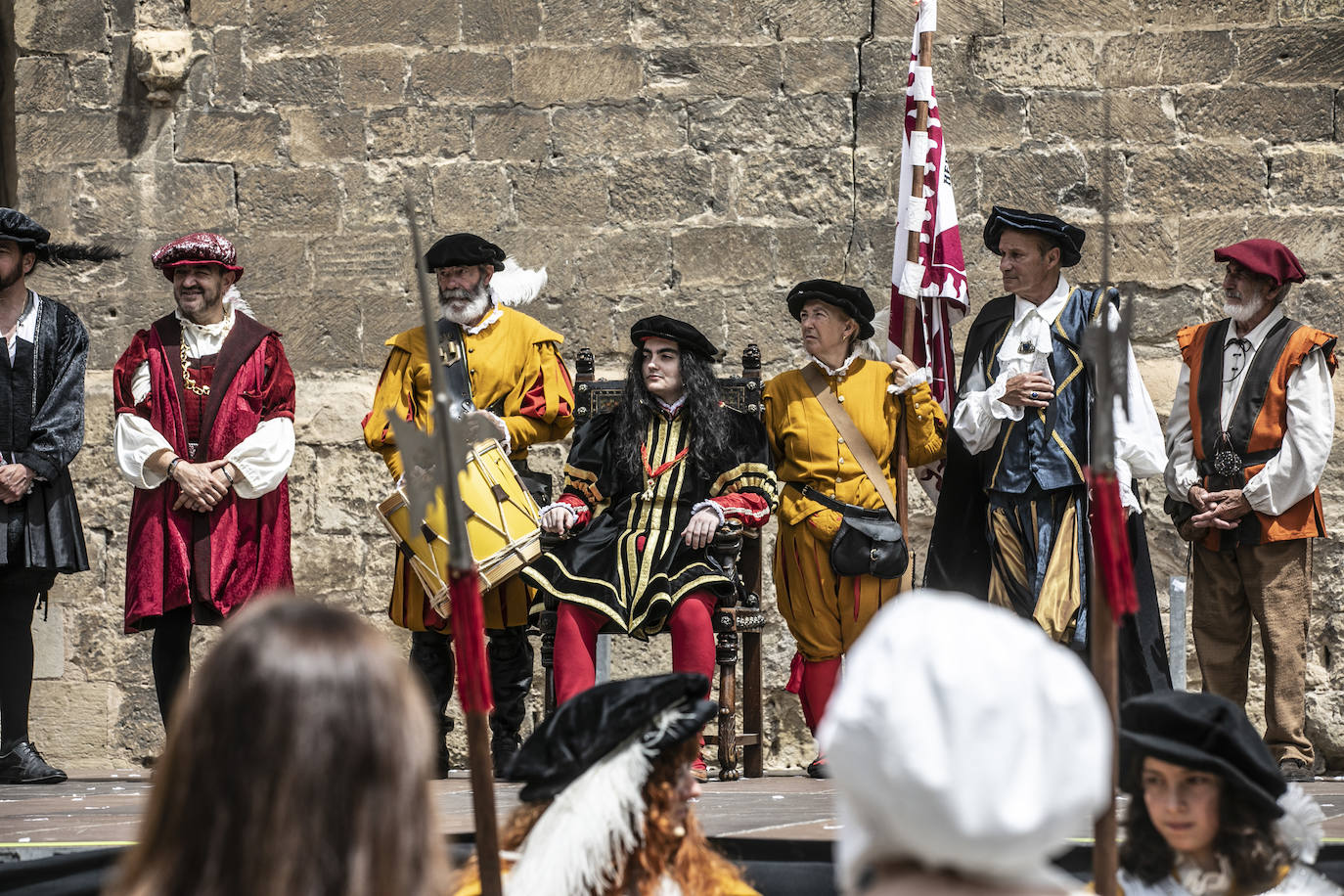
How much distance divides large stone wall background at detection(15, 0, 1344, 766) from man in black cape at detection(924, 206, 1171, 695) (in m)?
1.21

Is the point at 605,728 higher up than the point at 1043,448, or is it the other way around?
the point at 1043,448

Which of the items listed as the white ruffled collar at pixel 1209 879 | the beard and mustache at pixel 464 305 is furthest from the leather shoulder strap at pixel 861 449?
the white ruffled collar at pixel 1209 879

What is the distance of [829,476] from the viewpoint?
530 cm

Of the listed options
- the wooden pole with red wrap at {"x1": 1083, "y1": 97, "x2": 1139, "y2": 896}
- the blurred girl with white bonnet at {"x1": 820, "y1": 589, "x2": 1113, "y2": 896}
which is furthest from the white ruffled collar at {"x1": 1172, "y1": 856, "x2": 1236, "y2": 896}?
the blurred girl with white bonnet at {"x1": 820, "y1": 589, "x2": 1113, "y2": 896}

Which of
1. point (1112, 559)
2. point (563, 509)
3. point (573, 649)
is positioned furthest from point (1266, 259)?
point (1112, 559)

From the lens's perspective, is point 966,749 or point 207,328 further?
point 207,328

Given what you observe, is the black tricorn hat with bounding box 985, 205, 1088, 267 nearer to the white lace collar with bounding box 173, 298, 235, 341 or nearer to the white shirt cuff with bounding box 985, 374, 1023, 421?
the white shirt cuff with bounding box 985, 374, 1023, 421

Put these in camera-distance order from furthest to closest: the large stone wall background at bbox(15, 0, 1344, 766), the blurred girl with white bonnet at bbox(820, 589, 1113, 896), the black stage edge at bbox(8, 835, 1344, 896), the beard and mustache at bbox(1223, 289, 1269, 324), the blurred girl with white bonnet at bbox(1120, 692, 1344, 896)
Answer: the large stone wall background at bbox(15, 0, 1344, 766), the beard and mustache at bbox(1223, 289, 1269, 324), the black stage edge at bbox(8, 835, 1344, 896), the blurred girl with white bonnet at bbox(1120, 692, 1344, 896), the blurred girl with white bonnet at bbox(820, 589, 1113, 896)

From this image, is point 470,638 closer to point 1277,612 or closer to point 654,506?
point 654,506

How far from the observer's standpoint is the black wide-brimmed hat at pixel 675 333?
210 inches

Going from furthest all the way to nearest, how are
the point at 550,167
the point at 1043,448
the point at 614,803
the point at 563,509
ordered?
1. the point at 550,167
2. the point at 563,509
3. the point at 1043,448
4. the point at 614,803

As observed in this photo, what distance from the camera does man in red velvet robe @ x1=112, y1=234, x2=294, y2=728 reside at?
5.31 meters

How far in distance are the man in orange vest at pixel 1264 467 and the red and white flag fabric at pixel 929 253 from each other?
0.81 metres

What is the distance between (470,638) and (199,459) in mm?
3352
